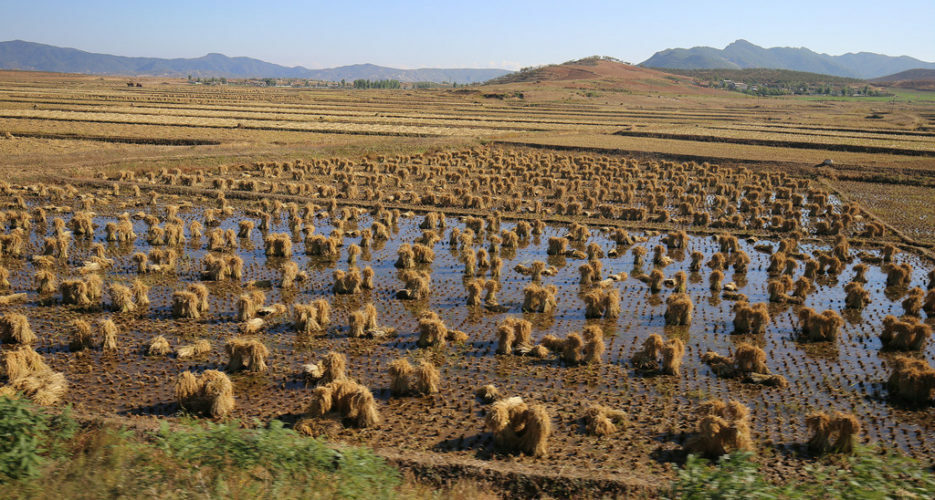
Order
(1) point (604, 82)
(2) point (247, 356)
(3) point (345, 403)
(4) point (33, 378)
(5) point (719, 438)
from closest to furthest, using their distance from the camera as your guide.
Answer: (5) point (719, 438), (3) point (345, 403), (4) point (33, 378), (2) point (247, 356), (1) point (604, 82)

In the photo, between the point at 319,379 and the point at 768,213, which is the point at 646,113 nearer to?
the point at 768,213

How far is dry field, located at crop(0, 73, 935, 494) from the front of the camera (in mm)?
11602

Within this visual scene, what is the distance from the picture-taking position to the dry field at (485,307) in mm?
11602

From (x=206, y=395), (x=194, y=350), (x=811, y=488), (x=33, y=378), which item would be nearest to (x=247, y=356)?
(x=194, y=350)

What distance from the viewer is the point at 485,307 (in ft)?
60.7

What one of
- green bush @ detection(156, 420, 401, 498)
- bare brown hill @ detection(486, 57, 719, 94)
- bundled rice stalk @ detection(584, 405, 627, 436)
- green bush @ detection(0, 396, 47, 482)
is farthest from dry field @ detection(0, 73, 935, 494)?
bare brown hill @ detection(486, 57, 719, 94)

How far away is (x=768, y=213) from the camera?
3434 centimetres

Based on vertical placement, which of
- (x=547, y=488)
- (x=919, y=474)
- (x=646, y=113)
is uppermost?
(x=646, y=113)

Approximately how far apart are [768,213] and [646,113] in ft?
250

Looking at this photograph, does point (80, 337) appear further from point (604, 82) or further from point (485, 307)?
point (604, 82)

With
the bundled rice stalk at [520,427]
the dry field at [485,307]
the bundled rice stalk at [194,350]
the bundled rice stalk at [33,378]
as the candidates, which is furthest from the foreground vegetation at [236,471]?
the bundled rice stalk at [194,350]

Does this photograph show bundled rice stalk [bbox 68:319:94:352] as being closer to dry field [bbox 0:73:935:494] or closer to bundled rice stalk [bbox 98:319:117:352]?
dry field [bbox 0:73:935:494]

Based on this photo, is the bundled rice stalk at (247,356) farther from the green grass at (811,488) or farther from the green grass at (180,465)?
the green grass at (811,488)

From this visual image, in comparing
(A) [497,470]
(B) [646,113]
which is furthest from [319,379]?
(B) [646,113]
